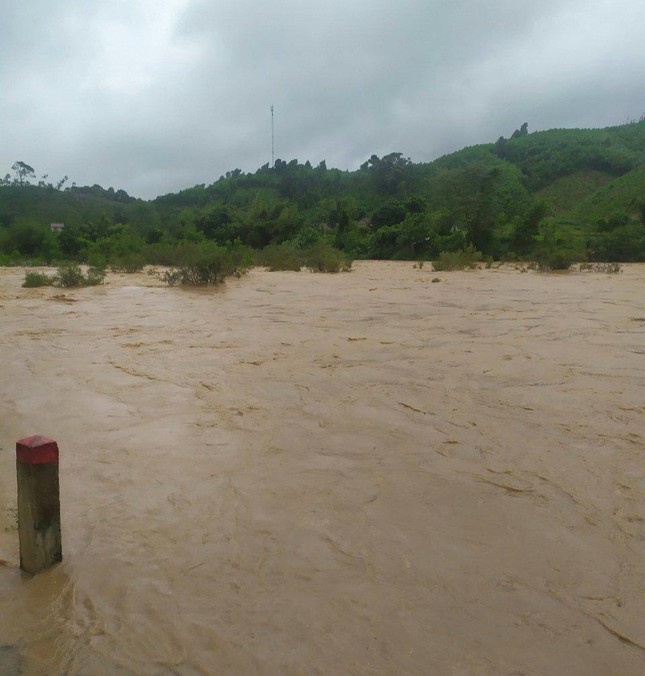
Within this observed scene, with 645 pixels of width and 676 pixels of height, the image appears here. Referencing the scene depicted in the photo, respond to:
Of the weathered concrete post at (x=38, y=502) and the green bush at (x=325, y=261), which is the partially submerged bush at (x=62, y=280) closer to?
the green bush at (x=325, y=261)

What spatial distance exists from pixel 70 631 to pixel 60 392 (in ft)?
9.27

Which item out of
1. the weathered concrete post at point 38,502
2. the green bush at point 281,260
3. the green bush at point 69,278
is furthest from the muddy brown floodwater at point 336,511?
the green bush at point 281,260

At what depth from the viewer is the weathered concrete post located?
1915mm

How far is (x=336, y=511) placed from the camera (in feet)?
8.34

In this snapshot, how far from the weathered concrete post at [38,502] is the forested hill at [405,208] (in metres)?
18.0

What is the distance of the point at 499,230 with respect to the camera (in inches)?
1013

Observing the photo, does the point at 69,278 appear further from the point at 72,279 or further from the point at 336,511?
the point at 336,511

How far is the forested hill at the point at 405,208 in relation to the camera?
82.1 ft

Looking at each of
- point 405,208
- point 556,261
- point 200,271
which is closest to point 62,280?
point 200,271

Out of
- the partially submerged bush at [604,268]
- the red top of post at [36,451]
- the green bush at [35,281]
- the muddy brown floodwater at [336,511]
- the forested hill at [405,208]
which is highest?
the forested hill at [405,208]

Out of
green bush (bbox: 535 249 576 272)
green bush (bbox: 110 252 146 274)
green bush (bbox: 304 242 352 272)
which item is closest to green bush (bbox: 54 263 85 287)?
green bush (bbox: 110 252 146 274)

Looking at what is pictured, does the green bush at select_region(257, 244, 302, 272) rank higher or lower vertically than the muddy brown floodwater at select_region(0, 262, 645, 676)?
higher

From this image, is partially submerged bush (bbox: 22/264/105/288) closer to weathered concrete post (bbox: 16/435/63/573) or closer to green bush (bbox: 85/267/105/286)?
green bush (bbox: 85/267/105/286)

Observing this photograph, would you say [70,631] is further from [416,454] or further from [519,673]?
[416,454]
